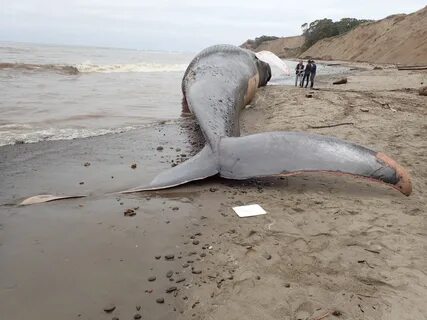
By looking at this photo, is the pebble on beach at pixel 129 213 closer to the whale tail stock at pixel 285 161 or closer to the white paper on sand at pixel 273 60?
the whale tail stock at pixel 285 161

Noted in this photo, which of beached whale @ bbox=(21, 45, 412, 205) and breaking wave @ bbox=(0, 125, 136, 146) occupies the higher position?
beached whale @ bbox=(21, 45, 412, 205)

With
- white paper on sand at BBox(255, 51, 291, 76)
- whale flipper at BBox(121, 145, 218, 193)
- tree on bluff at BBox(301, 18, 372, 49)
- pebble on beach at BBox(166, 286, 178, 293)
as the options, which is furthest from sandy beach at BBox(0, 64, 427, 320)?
tree on bluff at BBox(301, 18, 372, 49)

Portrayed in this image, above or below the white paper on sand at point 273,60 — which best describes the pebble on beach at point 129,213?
below

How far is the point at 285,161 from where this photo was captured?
15.0ft

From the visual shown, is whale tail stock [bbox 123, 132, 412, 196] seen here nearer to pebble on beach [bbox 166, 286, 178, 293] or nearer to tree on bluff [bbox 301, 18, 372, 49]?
pebble on beach [bbox 166, 286, 178, 293]

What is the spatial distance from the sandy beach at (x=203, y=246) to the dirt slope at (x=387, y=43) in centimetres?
3805

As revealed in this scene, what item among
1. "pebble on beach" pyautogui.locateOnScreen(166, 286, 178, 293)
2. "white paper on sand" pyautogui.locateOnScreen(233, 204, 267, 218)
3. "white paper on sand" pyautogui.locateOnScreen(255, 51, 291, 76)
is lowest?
"pebble on beach" pyautogui.locateOnScreen(166, 286, 178, 293)

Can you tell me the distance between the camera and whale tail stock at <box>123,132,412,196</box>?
14.6 ft

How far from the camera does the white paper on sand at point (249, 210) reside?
14.5 feet

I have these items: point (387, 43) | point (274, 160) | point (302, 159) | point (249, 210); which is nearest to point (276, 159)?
point (274, 160)

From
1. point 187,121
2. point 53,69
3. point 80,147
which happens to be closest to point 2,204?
point 80,147

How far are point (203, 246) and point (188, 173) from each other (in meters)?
1.28

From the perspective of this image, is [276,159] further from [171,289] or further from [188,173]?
[171,289]

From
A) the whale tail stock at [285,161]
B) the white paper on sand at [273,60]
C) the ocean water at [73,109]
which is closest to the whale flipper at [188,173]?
the whale tail stock at [285,161]
